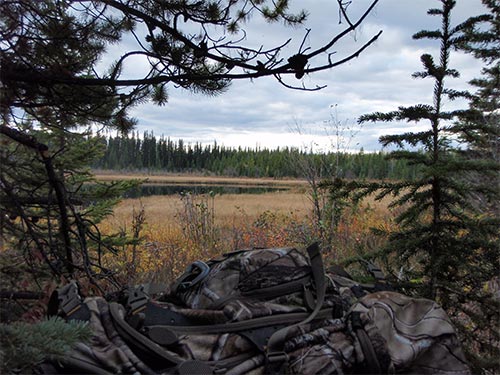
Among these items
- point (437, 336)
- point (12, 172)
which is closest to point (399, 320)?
point (437, 336)

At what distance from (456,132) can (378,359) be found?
172cm

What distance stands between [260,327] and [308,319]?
18cm

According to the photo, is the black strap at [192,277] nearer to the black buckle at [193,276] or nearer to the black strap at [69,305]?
the black buckle at [193,276]

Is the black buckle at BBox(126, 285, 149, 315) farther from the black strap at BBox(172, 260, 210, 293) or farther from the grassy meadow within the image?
the grassy meadow

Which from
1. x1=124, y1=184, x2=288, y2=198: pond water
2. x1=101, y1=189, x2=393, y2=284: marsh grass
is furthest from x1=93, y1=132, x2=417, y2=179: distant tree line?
x1=101, y1=189, x2=393, y2=284: marsh grass

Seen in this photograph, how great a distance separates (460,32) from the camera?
2936 millimetres

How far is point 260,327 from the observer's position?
1686 millimetres

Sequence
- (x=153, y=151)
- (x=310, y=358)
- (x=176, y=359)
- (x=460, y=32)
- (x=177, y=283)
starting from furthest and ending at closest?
(x=153, y=151) → (x=460, y=32) → (x=177, y=283) → (x=310, y=358) → (x=176, y=359)

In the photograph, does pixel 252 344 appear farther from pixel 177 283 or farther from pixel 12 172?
pixel 12 172

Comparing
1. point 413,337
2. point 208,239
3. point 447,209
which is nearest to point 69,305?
point 413,337

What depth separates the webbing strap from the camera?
1.60 metres

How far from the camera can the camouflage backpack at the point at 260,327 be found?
60.2 inches

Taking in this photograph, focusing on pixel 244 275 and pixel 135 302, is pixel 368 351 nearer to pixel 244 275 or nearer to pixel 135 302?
pixel 244 275

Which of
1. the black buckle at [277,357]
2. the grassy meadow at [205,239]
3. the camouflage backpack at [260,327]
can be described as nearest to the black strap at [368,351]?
the camouflage backpack at [260,327]
